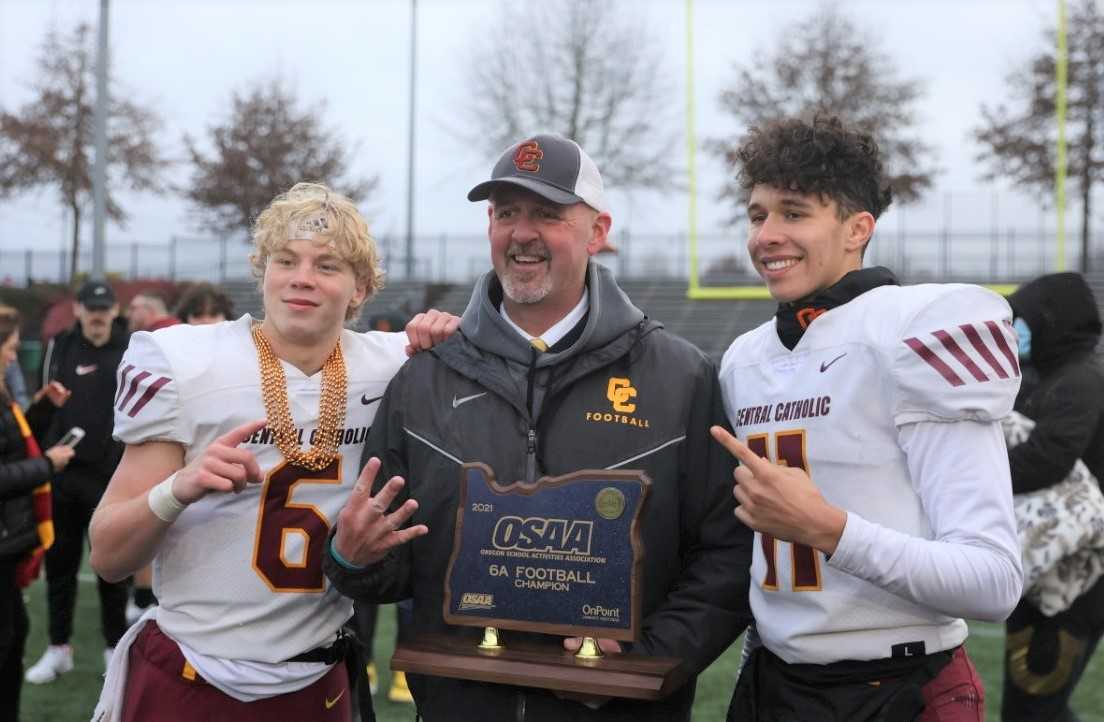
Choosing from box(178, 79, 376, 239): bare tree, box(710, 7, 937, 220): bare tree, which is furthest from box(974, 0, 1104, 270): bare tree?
box(178, 79, 376, 239): bare tree

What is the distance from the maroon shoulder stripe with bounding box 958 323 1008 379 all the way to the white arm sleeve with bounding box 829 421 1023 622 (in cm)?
11

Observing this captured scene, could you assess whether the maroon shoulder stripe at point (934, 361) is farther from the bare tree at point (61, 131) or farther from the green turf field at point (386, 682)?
the bare tree at point (61, 131)

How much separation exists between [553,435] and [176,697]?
104cm

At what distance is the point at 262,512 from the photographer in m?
2.63

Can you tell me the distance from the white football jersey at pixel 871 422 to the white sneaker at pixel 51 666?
4.59 metres

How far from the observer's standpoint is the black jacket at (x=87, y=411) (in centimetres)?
621

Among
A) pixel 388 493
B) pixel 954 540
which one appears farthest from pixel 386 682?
pixel 954 540

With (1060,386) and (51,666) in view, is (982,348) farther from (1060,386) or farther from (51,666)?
(51,666)

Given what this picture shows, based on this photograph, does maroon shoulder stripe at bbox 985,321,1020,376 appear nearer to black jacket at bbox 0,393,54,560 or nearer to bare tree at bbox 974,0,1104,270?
black jacket at bbox 0,393,54,560

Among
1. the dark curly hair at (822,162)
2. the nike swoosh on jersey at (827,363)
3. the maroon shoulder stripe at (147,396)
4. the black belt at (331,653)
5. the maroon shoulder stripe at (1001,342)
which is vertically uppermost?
the dark curly hair at (822,162)

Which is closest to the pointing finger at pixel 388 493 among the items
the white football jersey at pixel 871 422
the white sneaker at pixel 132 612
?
the white football jersey at pixel 871 422

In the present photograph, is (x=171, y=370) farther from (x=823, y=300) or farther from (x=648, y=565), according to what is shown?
(x=823, y=300)

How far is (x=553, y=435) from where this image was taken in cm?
247

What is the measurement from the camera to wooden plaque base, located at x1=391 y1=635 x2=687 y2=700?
2.12 metres
